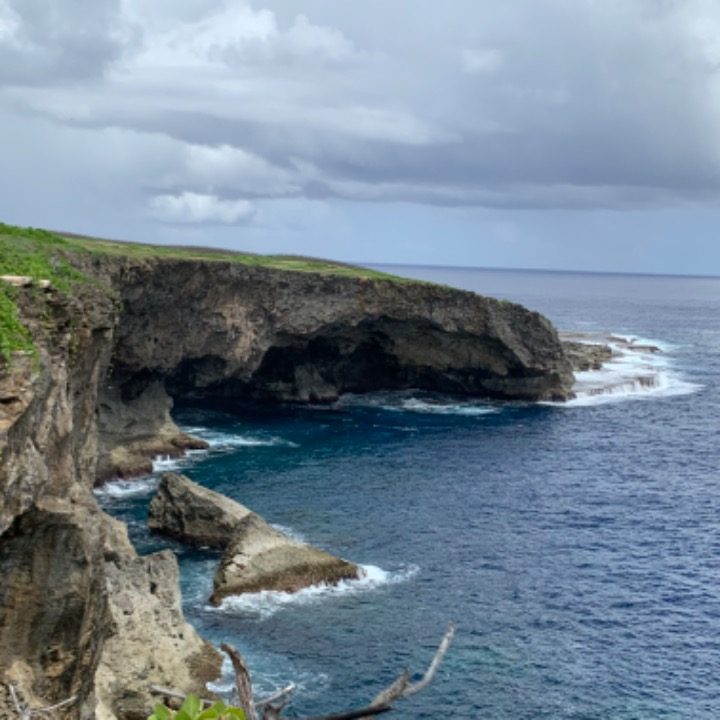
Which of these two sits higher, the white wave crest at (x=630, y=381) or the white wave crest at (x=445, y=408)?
the white wave crest at (x=630, y=381)

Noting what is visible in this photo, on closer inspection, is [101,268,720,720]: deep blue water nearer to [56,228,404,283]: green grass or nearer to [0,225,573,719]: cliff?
[0,225,573,719]: cliff

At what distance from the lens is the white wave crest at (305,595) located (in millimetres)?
42844

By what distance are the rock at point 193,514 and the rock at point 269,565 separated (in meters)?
3.68

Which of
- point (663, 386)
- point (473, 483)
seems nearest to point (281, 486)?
point (473, 483)

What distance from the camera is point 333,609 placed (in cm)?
4306

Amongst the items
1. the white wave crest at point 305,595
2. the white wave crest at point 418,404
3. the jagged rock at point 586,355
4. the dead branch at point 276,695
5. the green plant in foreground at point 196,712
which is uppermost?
the green plant in foreground at point 196,712

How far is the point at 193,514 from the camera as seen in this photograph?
51.9m

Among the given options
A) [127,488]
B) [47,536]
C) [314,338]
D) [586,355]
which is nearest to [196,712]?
[47,536]

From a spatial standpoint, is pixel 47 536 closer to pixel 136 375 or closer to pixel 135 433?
→ pixel 135 433

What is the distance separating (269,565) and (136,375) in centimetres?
3164

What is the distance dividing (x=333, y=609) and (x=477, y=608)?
6.49m

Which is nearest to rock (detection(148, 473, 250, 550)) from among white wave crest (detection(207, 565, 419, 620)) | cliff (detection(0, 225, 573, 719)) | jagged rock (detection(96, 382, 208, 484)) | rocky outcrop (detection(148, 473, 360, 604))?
rocky outcrop (detection(148, 473, 360, 604))

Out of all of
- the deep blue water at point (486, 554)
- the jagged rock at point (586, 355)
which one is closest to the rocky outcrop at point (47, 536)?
the deep blue water at point (486, 554)

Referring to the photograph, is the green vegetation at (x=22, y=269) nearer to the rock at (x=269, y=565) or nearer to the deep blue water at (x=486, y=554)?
the rock at (x=269, y=565)
